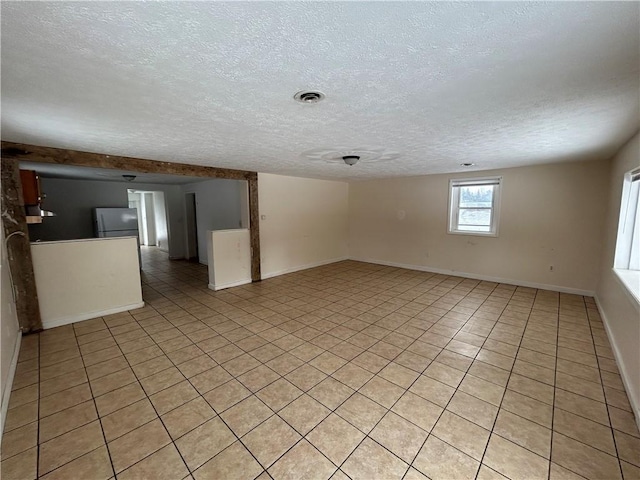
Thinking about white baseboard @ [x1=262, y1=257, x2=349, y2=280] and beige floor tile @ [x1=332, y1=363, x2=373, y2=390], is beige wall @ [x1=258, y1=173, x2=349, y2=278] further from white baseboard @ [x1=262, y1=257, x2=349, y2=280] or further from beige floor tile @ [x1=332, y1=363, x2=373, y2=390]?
beige floor tile @ [x1=332, y1=363, x2=373, y2=390]

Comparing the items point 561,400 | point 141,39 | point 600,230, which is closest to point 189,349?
point 141,39

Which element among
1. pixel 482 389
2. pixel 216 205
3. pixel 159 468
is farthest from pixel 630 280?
pixel 216 205

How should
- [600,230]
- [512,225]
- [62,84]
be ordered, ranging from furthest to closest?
[512,225] < [600,230] < [62,84]

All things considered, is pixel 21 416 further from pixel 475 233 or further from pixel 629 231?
pixel 475 233

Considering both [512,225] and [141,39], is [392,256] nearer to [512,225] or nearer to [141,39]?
[512,225]

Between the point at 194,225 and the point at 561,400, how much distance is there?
26.7 feet

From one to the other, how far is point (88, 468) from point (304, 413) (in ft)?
4.28

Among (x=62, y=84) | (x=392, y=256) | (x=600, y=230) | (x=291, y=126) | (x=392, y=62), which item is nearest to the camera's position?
(x=392, y=62)

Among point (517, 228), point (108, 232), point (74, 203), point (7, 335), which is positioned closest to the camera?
point (7, 335)

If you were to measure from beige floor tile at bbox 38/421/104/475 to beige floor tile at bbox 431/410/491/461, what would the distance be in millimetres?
2248

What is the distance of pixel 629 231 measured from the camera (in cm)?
301

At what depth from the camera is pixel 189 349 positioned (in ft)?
9.36

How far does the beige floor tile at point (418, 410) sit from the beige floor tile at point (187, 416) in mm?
1395

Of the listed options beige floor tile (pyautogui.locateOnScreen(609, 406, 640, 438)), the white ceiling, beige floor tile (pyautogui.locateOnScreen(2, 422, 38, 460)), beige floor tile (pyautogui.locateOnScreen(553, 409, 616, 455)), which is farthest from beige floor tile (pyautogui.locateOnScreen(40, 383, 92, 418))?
beige floor tile (pyautogui.locateOnScreen(609, 406, 640, 438))
